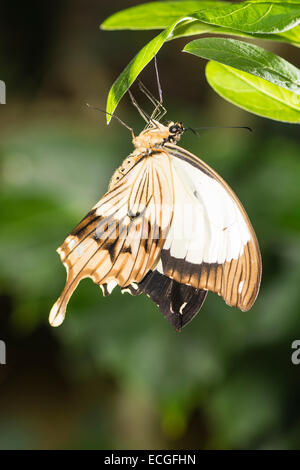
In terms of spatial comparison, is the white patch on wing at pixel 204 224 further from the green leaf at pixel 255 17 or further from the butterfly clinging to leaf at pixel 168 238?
the green leaf at pixel 255 17

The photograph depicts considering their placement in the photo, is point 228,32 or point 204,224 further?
point 204,224

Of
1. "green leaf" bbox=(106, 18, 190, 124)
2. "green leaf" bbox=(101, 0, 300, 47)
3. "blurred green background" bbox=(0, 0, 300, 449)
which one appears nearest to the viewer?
"green leaf" bbox=(106, 18, 190, 124)

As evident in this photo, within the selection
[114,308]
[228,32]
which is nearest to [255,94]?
[228,32]

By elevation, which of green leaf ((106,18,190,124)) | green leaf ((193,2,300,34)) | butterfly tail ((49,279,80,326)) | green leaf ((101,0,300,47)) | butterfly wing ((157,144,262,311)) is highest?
green leaf ((101,0,300,47))

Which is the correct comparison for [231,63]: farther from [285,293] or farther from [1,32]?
[1,32]

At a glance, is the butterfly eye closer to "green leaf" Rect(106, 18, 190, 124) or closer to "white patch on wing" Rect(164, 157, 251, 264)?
"white patch on wing" Rect(164, 157, 251, 264)

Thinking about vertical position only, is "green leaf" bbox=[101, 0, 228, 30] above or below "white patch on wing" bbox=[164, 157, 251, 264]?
above

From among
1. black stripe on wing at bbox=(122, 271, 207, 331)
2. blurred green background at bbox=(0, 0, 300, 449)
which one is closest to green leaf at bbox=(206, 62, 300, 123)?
black stripe on wing at bbox=(122, 271, 207, 331)

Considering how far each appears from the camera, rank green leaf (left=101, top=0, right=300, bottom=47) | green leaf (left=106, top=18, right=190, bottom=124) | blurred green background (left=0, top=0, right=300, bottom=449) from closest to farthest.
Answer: green leaf (left=106, top=18, right=190, bottom=124), green leaf (left=101, top=0, right=300, bottom=47), blurred green background (left=0, top=0, right=300, bottom=449)

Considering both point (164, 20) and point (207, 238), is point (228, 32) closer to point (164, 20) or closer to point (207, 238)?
point (164, 20)
